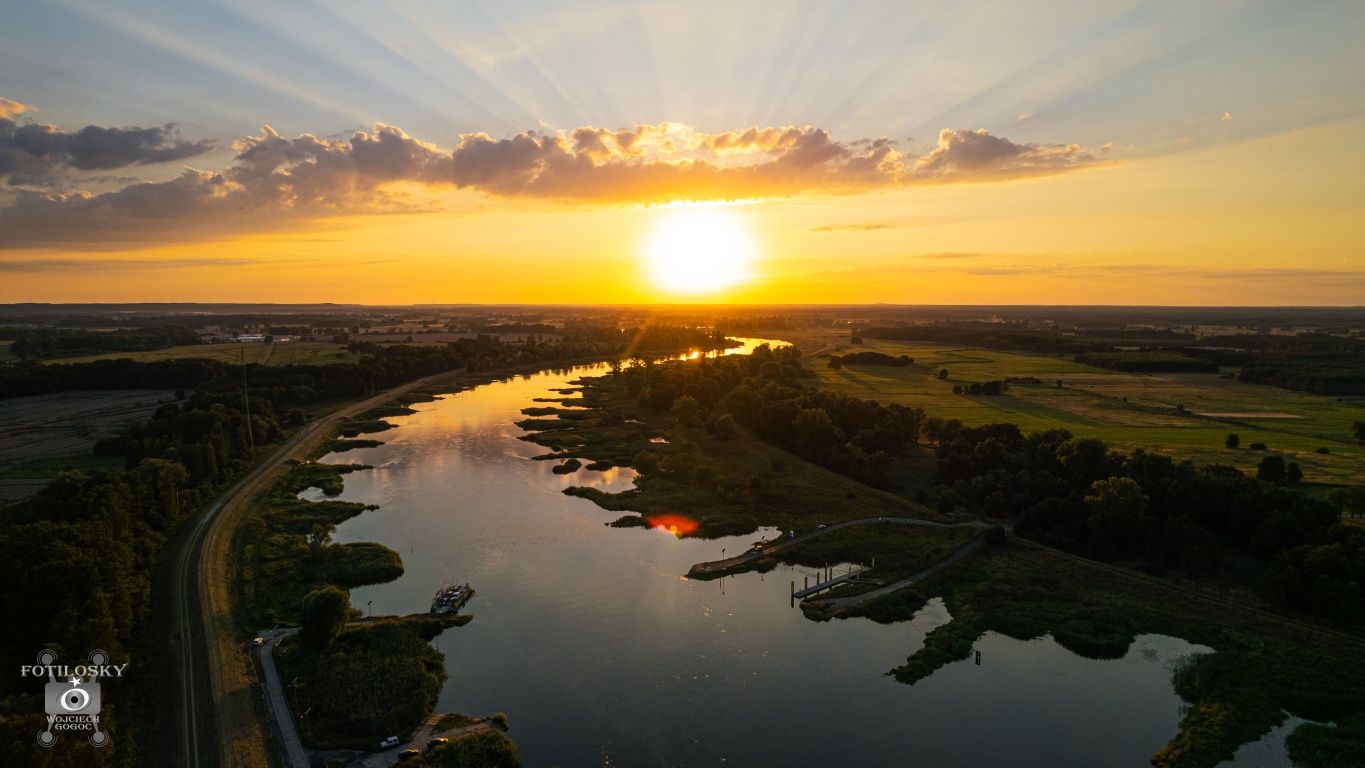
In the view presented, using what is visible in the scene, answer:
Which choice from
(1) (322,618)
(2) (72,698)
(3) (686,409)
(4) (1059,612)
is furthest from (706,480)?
(2) (72,698)

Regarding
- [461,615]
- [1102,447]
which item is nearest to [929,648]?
[461,615]

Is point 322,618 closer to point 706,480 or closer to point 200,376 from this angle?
point 706,480

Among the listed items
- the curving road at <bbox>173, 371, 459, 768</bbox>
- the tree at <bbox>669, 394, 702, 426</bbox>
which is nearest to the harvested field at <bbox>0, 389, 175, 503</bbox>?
the curving road at <bbox>173, 371, 459, 768</bbox>

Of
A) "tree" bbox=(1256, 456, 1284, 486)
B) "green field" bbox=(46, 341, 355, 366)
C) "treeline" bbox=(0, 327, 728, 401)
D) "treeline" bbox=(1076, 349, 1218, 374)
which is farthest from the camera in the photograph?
"treeline" bbox=(1076, 349, 1218, 374)

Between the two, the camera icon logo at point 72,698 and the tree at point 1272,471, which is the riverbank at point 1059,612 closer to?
the tree at point 1272,471

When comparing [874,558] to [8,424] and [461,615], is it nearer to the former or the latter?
[461,615]

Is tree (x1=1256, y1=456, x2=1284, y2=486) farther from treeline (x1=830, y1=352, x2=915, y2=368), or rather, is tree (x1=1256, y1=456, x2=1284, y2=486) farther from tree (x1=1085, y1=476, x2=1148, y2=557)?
treeline (x1=830, y1=352, x2=915, y2=368)

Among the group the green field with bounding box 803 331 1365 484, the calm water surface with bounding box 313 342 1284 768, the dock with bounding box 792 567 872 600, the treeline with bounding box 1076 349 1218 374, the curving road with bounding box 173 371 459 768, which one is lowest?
the calm water surface with bounding box 313 342 1284 768
